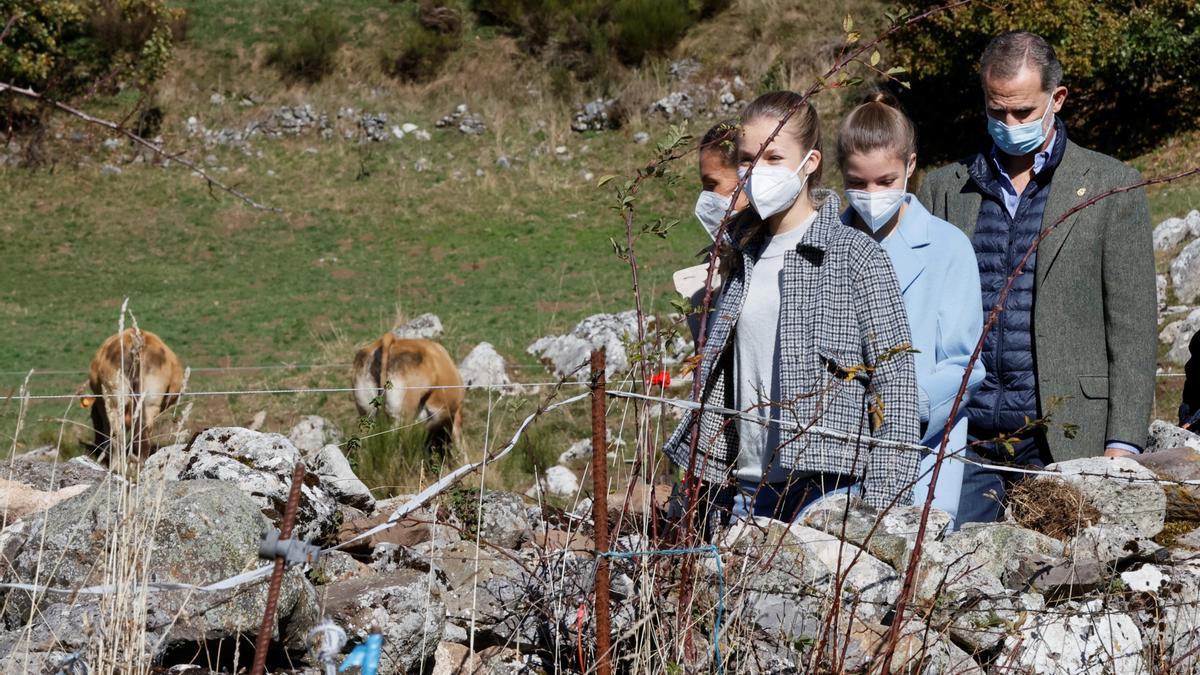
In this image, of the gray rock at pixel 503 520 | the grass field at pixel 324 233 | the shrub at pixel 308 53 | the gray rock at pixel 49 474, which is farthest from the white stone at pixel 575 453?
the shrub at pixel 308 53

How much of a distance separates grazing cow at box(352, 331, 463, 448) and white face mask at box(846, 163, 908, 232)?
6.39 meters

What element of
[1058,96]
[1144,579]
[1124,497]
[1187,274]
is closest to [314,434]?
[1058,96]

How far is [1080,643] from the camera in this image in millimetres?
3211

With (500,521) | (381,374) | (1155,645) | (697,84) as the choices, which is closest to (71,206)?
(697,84)

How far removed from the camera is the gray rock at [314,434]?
32.2 ft

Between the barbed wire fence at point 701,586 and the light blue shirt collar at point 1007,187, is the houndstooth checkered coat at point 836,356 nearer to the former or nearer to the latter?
the barbed wire fence at point 701,586

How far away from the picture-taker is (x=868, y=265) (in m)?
3.48

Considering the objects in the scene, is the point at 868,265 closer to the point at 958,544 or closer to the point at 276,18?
the point at 958,544

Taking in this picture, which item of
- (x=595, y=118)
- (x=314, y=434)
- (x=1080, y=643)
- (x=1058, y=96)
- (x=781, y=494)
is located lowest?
(x=314, y=434)

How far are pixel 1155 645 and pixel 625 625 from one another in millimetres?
1363

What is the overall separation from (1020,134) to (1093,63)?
53.3 ft

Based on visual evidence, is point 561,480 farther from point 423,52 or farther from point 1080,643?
point 423,52

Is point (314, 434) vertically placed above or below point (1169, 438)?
below

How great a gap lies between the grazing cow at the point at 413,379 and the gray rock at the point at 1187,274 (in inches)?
Answer: 253
